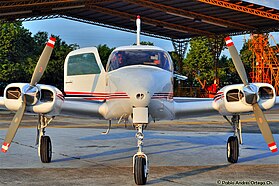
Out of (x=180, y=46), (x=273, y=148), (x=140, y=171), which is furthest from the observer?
(x=180, y=46)

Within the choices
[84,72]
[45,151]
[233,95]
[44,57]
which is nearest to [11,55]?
[84,72]

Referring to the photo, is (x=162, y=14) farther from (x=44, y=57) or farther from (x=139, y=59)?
(x=139, y=59)

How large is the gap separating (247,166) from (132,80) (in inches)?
155

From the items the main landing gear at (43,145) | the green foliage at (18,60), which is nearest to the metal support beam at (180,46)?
the green foliage at (18,60)

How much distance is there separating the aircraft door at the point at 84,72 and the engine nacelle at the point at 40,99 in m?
2.30

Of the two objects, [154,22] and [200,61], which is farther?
[200,61]

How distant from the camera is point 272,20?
36.2 metres

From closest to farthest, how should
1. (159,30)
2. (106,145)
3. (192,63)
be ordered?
(106,145) < (159,30) < (192,63)

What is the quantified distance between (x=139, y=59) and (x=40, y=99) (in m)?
2.38

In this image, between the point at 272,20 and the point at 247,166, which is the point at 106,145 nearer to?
the point at 247,166

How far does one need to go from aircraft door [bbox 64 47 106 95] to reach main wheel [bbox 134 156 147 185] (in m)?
3.77

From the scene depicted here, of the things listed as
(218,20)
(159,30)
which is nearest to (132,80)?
(218,20)

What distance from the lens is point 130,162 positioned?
10.6m

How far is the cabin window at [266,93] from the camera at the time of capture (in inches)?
374
